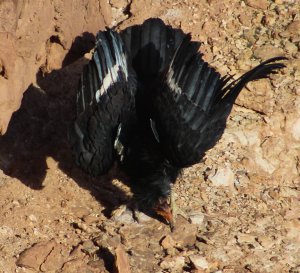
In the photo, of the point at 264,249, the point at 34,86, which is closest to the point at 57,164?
the point at 34,86

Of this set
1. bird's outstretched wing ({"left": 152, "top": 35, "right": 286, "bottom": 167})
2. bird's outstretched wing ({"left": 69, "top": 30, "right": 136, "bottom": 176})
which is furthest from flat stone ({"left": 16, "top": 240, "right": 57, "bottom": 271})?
bird's outstretched wing ({"left": 152, "top": 35, "right": 286, "bottom": 167})

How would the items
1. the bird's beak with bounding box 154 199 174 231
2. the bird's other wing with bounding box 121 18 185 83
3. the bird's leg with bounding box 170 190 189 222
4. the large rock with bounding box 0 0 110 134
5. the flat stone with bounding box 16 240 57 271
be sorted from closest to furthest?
the large rock with bounding box 0 0 110 134 → the flat stone with bounding box 16 240 57 271 → the bird's beak with bounding box 154 199 174 231 → the bird's leg with bounding box 170 190 189 222 → the bird's other wing with bounding box 121 18 185 83

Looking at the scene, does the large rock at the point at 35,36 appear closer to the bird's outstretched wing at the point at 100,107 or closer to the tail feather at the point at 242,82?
the bird's outstretched wing at the point at 100,107

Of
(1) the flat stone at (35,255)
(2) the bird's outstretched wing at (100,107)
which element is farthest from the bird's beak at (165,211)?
(1) the flat stone at (35,255)

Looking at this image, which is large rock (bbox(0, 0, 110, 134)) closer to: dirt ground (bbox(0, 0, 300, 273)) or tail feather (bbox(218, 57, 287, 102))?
dirt ground (bbox(0, 0, 300, 273))

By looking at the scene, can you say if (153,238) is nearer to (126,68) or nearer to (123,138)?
(123,138)

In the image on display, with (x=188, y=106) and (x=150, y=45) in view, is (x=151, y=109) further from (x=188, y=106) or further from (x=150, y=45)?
(x=150, y=45)

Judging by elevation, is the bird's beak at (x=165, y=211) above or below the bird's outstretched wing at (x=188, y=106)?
below
